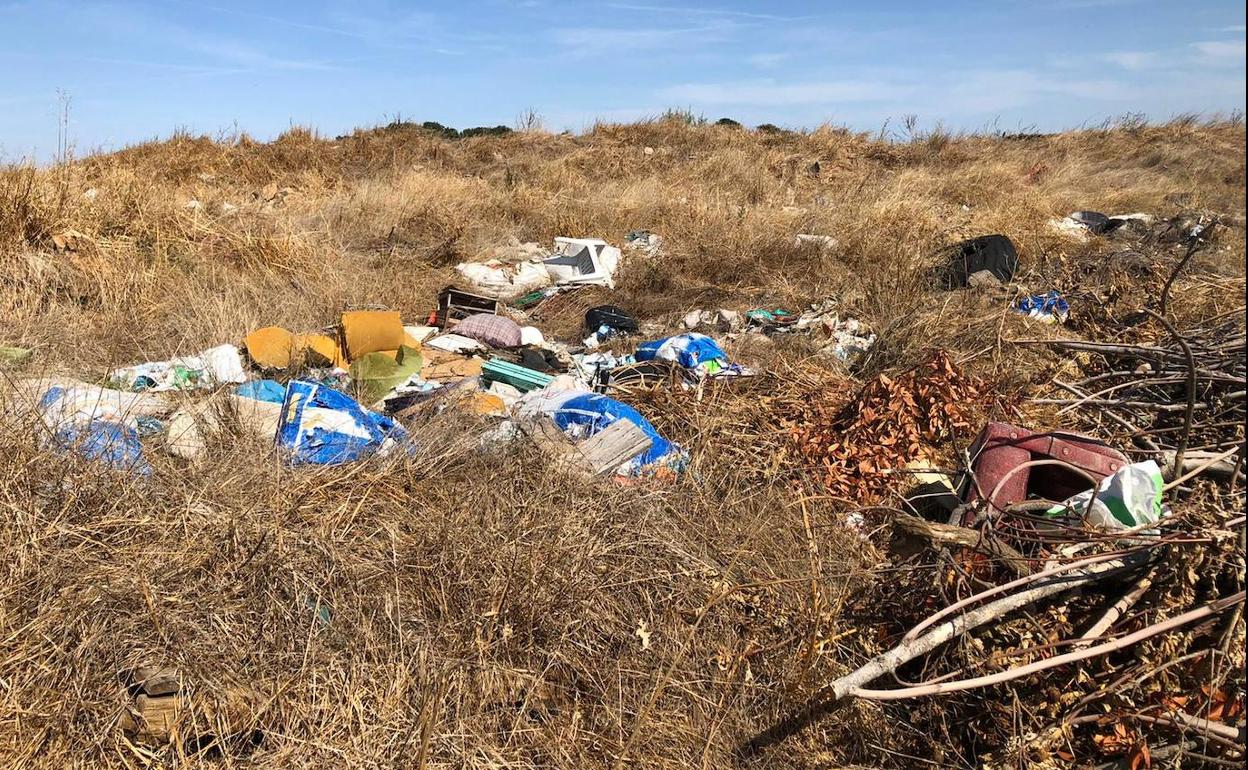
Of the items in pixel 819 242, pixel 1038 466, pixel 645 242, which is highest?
pixel 819 242

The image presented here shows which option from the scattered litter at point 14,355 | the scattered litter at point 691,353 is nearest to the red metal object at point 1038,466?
the scattered litter at point 691,353

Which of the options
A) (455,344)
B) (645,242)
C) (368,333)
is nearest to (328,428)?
(368,333)

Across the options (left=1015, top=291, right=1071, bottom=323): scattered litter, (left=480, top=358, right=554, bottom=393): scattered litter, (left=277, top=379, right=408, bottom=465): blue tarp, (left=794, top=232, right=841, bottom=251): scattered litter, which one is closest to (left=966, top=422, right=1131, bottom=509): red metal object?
(left=277, top=379, right=408, bottom=465): blue tarp

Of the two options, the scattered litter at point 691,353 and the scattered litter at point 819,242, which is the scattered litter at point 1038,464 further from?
the scattered litter at point 819,242

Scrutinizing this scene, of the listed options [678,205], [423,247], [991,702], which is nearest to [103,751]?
[991,702]

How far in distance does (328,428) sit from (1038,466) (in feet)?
9.37

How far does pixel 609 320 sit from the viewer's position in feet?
21.0

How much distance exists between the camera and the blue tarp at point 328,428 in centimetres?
320

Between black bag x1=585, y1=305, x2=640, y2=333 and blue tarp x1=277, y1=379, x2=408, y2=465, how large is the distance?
286 centimetres

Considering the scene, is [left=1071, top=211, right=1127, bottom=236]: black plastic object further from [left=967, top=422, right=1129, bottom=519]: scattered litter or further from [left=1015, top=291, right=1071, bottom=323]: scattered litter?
[left=967, top=422, right=1129, bottom=519]: scattered litter

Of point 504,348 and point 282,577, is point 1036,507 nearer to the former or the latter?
point 282,577

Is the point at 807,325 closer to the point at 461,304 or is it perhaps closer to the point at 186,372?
the point at 461,304

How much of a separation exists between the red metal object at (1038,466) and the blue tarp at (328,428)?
2.27 meters

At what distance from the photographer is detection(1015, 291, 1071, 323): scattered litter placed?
5.13 m
